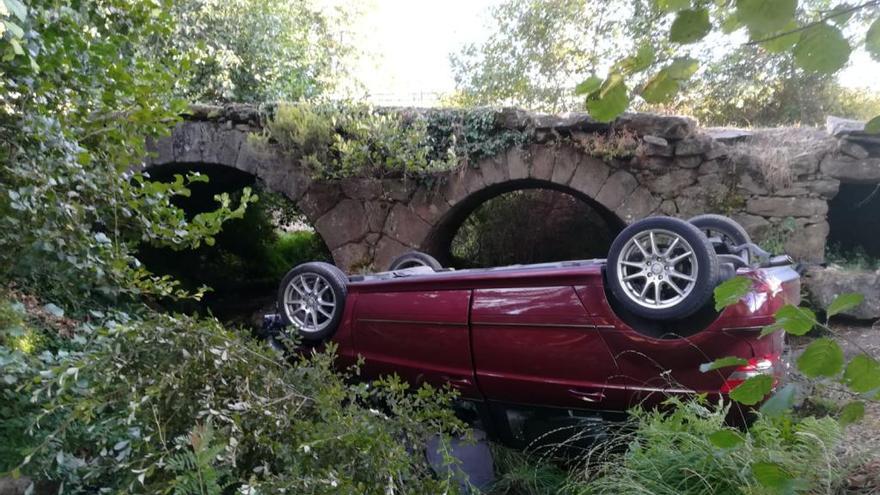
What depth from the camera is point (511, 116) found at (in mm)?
7938

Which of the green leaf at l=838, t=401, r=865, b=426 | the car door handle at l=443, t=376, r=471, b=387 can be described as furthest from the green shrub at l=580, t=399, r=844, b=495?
the car door handle at l=443, t=376, r=471, b=387

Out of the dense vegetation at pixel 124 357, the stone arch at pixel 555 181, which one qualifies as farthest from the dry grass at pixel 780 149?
the dense vegetation at pixel 124 357

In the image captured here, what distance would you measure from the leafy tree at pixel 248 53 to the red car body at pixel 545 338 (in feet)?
23.2

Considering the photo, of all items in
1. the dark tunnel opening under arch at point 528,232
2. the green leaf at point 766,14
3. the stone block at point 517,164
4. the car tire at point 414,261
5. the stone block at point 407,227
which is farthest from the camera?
the dark tunnel opening under arch at point 528,232

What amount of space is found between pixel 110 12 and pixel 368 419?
8.55ft

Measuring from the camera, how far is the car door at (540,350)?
3.92 metres

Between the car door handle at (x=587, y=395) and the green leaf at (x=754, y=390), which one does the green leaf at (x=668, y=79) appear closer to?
the green leaf at (x=754, y=390)

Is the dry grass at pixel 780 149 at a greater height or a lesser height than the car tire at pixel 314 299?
greater

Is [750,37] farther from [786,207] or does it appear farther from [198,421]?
[786,207]

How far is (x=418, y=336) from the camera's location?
4.59m

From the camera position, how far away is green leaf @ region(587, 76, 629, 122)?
1403 mm

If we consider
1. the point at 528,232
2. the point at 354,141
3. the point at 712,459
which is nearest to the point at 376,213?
the point at 354,141

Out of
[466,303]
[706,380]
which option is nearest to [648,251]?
[706,380]

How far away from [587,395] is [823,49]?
2.98m
